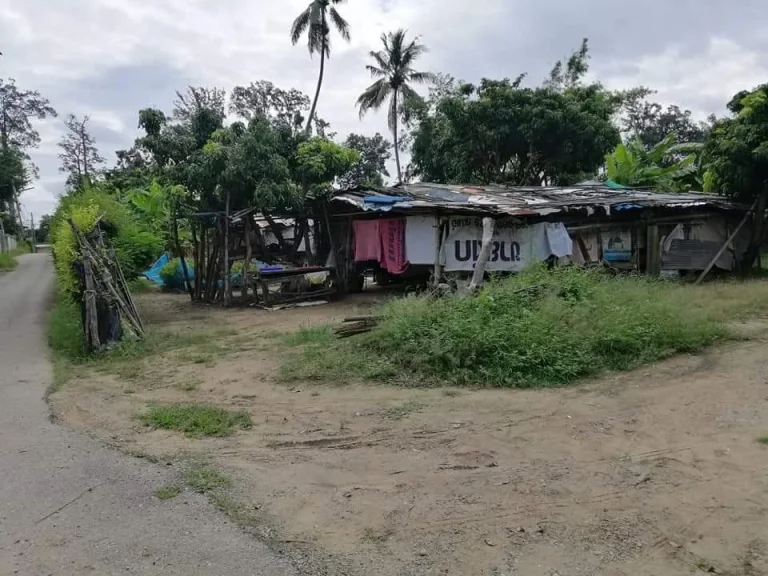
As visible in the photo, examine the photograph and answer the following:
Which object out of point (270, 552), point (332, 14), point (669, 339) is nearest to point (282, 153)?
point (669, 339)

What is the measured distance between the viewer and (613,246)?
14.3 metres

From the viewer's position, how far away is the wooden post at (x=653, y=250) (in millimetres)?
14375

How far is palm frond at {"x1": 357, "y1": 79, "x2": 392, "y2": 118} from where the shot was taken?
29828 millimetres

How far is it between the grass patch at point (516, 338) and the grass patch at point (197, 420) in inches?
49.8

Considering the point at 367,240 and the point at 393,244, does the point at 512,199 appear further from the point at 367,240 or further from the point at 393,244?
the point at 367,240

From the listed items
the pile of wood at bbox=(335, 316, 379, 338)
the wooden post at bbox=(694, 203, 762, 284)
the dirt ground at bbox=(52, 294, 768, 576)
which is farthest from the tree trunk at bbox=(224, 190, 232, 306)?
the wooden post at bbox=(694, 203, 762, 284)

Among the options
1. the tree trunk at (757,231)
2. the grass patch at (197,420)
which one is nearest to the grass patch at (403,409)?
the grass patch at (197,420)

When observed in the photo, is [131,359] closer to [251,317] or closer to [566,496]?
[251,317]

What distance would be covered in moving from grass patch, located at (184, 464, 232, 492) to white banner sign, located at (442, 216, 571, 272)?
8.89 meters

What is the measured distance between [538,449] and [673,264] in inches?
466

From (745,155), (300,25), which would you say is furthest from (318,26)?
(745,155)

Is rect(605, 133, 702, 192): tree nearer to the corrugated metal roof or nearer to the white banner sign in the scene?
the corrugated metal roof

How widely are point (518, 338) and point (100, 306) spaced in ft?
19.0

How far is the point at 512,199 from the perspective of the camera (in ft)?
42.9
